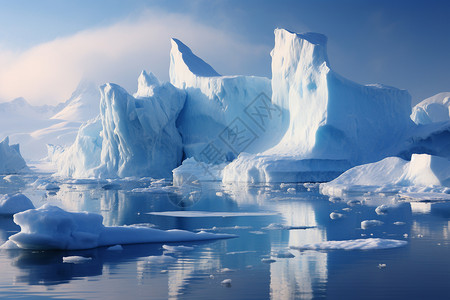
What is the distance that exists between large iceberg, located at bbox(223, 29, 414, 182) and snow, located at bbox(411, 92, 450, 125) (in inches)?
198

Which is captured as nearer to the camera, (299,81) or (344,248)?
(344,248)

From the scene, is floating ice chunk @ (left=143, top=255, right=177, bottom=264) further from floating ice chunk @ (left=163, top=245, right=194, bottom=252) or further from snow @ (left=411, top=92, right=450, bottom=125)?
snow @ (left=411, top=92, right=450, bottom=125)

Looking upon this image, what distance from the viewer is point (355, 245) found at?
26.7 ft

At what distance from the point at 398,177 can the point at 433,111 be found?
113 ft

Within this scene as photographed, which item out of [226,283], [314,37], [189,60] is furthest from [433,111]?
[226,283]

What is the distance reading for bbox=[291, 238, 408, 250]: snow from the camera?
26.4ft

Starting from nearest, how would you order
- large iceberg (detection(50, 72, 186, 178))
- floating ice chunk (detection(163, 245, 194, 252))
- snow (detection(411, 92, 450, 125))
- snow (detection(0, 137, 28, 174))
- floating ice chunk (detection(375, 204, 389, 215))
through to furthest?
floating ice chunk (detection(163, 245, 194, 252)) → floating ice chunk (detection(375, 204, 389, 215)) → large iceberg (detection(50, 72, 186, 178)) → snow (detection(411, 92, 450, 125)) → snow (detection(0, 137, 28, 174))

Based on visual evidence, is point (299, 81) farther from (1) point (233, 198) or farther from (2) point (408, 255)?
(2) point (408, 255)

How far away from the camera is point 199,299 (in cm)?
531

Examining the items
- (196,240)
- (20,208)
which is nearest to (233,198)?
(20,208)

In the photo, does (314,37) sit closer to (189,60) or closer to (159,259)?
(189,60)

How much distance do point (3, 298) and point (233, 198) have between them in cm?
1368

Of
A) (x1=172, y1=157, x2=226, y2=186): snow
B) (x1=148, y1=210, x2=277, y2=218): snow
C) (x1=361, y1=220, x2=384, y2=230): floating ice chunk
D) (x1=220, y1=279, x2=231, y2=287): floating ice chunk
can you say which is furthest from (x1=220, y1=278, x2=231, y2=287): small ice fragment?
(x1=172, y1=157, x2=226, y2=186): snow

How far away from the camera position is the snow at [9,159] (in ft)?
140
